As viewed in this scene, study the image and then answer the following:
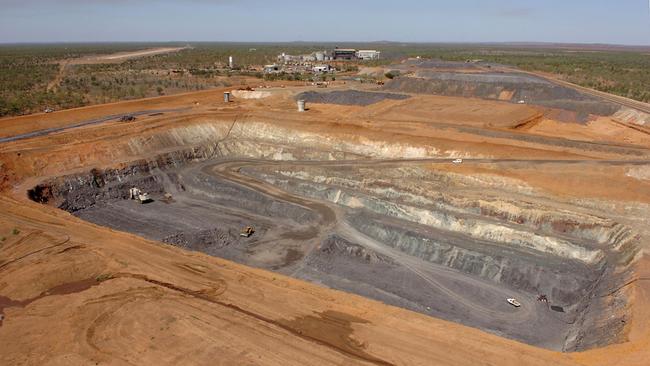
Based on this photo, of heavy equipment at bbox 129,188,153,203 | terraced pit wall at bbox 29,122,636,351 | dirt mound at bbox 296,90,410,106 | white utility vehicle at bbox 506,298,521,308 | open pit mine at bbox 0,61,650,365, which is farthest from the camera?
dirt mound at bbox 296,90,410,106

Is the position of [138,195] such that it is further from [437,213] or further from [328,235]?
[437,213]

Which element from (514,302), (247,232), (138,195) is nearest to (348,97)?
(138,195)

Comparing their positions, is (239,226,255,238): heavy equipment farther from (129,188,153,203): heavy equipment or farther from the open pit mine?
(129,188,153,203): heavy equipment

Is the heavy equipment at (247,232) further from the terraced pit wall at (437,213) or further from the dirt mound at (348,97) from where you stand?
the dirt mound at (348,97)

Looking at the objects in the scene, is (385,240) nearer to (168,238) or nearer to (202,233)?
(202,233)

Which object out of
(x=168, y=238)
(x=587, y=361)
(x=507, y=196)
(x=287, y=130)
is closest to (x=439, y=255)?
(x=507, y=196)

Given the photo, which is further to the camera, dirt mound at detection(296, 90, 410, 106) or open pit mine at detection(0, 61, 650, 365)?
dirt mound at detection(296, 90, 410, 106)

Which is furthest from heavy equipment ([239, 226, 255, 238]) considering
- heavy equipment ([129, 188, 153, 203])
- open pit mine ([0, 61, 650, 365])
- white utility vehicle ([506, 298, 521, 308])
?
white utility vehicle ([506, 298, 521, 308])
